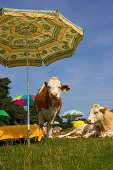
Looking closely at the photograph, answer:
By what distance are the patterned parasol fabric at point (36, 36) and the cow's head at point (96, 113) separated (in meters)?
2.38

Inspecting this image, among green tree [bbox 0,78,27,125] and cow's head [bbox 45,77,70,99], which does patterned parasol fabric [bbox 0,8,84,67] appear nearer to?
cow's head [bbox 45,77,70,99]

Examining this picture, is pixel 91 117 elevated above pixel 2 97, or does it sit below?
below

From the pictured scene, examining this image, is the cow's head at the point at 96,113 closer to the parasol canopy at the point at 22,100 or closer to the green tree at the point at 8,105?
the parasol canopy at the point at 22,100

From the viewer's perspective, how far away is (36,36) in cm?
743

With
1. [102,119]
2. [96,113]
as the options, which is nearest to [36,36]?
[96,113]

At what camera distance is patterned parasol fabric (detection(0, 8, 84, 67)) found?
18.3 feet

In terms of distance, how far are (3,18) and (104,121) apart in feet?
17.9

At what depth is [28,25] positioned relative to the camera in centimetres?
648

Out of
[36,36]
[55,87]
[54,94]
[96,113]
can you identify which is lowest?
[96,113]

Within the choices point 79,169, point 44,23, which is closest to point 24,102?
point 44,23

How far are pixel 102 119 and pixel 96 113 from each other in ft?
1.31

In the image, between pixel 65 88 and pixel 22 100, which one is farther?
pixel 22 100

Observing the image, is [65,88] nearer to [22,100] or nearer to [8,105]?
[22,100]

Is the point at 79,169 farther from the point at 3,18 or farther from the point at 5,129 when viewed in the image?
the point at 3,18
